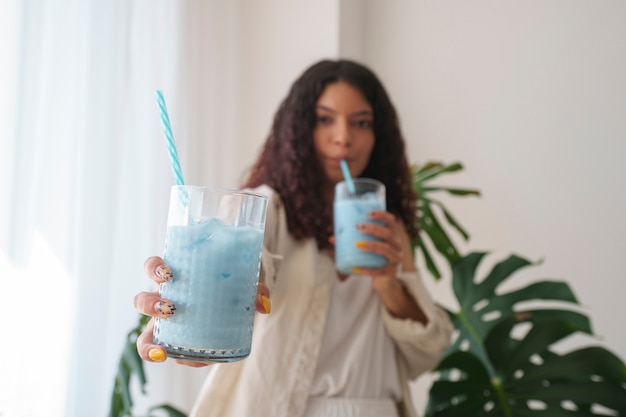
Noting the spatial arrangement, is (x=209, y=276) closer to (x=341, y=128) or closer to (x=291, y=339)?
(x=291, y=339)

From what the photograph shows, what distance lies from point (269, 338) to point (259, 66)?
1416mm

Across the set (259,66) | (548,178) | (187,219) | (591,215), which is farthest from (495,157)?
(187,219)

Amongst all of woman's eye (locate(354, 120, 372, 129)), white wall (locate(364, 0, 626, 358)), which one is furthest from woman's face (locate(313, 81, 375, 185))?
white wall (locate(364, 0, 626, 358))

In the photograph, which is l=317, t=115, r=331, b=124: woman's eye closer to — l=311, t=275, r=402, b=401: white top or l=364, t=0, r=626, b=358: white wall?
l=311, t=275, r=402, b=401: white top

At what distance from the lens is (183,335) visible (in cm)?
66

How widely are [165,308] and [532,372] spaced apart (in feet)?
3.07

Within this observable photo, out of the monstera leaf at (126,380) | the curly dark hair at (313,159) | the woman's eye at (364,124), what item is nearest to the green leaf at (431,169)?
the curly dark hair at (313,159)

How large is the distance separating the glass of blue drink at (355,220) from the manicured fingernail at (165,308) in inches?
19.0

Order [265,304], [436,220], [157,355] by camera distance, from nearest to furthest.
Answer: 1. [157,355]
2. [265,304]
3. [436,220]

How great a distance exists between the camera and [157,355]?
65cm

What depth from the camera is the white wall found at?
6.40 feet

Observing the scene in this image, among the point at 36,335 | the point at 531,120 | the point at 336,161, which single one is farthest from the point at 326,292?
the point at 531,120

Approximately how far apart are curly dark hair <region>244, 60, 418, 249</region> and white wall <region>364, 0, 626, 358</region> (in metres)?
0.81

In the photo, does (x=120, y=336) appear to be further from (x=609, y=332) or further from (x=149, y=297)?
(x=609, y=332)
